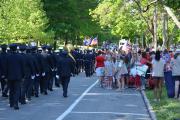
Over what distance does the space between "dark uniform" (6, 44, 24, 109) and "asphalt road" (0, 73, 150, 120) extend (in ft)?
1.51

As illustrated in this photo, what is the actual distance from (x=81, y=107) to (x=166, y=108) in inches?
106

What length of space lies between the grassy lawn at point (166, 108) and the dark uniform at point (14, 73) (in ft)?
13.9

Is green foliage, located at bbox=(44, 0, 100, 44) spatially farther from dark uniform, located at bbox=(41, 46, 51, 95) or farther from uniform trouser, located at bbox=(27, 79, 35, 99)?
uniform trouser, located at bbox=(27, 79, 35, 99)

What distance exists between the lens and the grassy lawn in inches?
591

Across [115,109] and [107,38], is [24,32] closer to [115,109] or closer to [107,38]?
[115,109]

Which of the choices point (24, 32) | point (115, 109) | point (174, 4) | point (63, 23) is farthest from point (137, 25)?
point (174, 4)

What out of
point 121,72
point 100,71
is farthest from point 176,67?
point 100,71

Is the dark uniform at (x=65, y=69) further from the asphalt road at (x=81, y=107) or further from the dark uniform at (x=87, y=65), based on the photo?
the dark uniform at (x=87, y=65)

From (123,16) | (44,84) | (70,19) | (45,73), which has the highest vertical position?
(70,19)

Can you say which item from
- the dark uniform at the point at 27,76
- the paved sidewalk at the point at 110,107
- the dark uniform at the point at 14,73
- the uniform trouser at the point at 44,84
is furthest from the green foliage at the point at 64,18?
the dark uniform at the point at 14,73

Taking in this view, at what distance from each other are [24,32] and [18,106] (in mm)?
39139

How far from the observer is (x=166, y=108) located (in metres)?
16.9

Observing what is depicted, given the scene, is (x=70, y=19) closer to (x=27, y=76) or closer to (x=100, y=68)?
(x=100, y=68)

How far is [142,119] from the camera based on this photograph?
14992 mm
